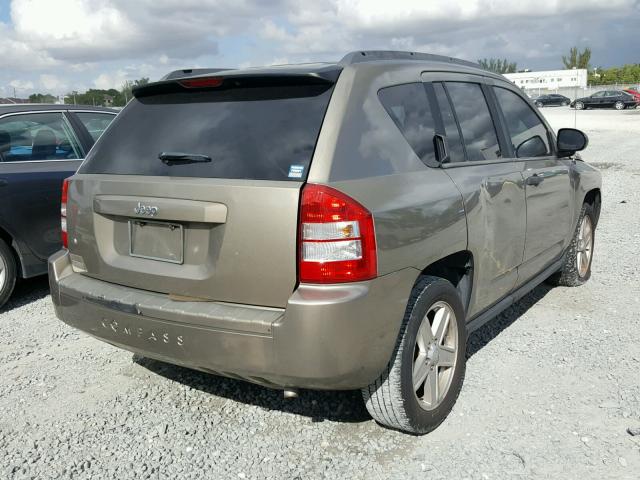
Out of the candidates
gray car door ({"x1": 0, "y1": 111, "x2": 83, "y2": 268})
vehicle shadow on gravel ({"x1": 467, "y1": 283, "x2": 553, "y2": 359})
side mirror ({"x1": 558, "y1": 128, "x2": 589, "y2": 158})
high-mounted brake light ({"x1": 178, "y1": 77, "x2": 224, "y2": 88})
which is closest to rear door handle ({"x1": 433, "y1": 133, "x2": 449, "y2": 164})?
high-mounted brake light ({"x1": 178, "y1": 77, "x2": 224, "y2": 88})

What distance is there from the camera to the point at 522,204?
3975 millimetres

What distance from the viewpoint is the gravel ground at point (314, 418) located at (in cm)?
294

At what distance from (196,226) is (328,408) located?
4.55ft

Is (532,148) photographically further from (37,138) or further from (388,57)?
(37,138)

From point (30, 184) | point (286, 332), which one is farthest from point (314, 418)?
point (30, 184)

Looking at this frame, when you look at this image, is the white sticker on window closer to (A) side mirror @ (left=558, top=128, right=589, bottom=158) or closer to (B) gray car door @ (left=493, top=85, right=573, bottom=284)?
(B) gray car door @ (left=493, top=85, right=573, bottom=284)

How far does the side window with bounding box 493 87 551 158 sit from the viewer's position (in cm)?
423

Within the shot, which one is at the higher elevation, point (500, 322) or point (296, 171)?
point (296, 171)

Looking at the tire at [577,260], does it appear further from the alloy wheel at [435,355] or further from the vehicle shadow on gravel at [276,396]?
the alloy wheel at [435,355]

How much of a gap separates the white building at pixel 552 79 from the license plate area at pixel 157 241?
9094cm

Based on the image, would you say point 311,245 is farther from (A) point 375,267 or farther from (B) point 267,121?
(B) point 267,121

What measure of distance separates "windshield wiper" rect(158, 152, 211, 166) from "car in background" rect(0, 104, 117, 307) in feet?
9.53

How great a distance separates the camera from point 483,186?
350cm

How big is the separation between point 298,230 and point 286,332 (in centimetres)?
42
